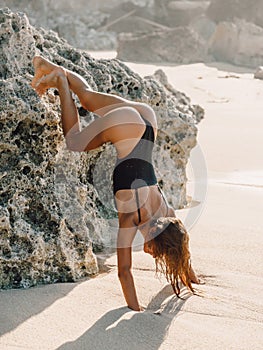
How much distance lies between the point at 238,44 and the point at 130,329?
14426 millimetres

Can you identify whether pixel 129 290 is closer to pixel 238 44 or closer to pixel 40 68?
pixel 40 68

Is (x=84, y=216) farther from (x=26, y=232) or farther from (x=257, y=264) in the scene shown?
(x=257, y=264)

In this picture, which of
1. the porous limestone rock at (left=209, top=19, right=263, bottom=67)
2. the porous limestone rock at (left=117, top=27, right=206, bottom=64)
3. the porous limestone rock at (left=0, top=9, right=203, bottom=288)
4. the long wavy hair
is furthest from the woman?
the porous limestone rock at (left=209, top=19, right=263, bottom=67)

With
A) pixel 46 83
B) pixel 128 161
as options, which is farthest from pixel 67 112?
pixel 128 161

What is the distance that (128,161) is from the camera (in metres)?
3.29

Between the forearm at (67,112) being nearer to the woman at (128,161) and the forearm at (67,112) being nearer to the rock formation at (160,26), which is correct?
the woman at (128,161)

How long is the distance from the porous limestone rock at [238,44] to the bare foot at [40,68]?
1302 cm

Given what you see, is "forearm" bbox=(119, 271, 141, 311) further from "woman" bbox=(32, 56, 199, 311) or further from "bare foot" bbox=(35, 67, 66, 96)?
"bare foot" bbox=(35, 67, 66, 96)

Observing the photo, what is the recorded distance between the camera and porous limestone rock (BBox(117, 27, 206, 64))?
1577 cm

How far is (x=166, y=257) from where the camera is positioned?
296 cm

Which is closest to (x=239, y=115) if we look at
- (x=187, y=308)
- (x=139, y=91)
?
(x=139, y=91)

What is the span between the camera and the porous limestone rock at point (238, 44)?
16.0 meters

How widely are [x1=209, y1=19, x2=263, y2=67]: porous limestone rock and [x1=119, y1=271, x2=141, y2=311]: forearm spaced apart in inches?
531

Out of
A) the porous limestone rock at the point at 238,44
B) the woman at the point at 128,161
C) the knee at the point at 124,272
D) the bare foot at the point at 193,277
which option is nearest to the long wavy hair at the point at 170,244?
the woman at the point at 128,161
